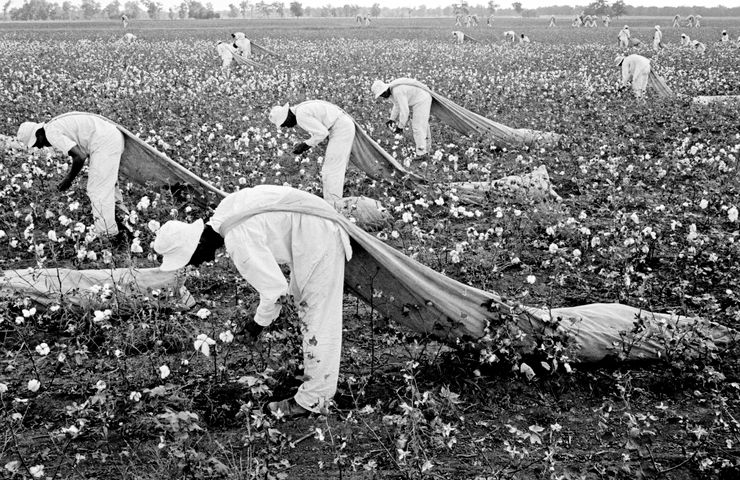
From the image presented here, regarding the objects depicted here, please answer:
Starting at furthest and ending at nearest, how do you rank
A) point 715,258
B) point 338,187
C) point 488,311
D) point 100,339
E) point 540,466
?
1. point 338,187
2. point 715,258
3. point 100,339
4. point 488,311
5. point 540,466

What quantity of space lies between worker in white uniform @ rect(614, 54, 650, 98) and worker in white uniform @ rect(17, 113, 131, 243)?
10.2 metres

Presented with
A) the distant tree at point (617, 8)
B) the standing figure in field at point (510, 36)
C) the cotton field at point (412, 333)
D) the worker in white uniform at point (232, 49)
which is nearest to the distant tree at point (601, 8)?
the distant tree at point (617, 8)

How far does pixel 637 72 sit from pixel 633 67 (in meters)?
0.37

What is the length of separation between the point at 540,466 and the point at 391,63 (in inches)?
669

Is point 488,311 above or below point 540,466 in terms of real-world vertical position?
above

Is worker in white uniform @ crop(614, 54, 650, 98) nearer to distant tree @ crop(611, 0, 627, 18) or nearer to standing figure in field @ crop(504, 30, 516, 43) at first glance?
standing figure in field @ crop(504, 30, 516, 43)

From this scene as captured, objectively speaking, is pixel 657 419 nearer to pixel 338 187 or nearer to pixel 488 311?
pixel 488 311

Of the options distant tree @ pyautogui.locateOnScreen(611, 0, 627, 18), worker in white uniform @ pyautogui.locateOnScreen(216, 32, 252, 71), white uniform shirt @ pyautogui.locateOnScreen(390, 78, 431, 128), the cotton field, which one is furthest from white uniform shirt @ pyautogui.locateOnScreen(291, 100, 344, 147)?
distant tree @ pyautogui.locateOnScreen(611, 0, 627, 18)

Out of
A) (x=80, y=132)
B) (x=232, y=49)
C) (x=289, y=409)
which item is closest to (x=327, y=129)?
(x=80, y=132)

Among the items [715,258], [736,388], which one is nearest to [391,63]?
[715,258]

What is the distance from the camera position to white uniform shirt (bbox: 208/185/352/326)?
354 centimetres

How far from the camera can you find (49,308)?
4750mm

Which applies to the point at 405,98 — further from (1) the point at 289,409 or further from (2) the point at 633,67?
(2) the point at 633,67

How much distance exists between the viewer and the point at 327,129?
6875 millimetres
